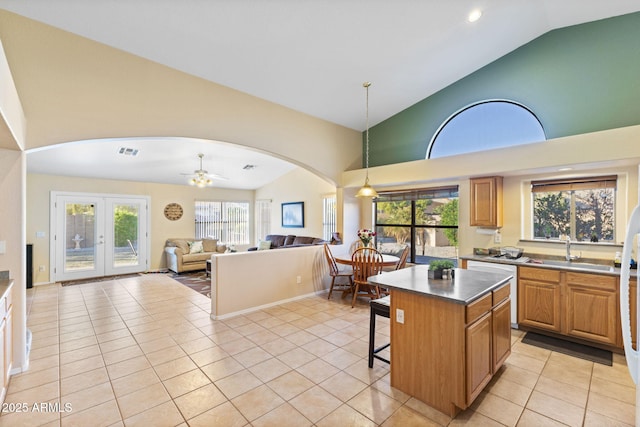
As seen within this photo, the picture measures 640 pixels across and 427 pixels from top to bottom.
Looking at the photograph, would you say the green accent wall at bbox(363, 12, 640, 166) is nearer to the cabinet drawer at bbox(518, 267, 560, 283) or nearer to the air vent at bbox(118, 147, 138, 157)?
the cabinet drawer at bbox(518, 267, 560, 283)

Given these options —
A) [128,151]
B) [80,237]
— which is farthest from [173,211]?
[128,151]

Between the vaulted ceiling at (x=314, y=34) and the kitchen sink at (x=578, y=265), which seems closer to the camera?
the vaulted ceiling at (x=314, y=34)

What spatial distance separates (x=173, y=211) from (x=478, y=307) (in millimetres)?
7748

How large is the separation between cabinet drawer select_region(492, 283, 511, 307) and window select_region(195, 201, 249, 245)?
7.79m

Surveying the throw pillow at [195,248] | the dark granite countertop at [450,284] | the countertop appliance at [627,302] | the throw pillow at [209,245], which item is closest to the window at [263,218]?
the throw pillow at [209,245]

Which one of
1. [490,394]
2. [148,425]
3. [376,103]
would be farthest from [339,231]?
[148,425]

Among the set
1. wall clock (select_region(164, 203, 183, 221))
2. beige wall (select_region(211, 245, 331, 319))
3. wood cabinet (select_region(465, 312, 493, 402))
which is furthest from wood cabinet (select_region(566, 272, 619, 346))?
wall clock (select_region(164, 203, 183, 221))

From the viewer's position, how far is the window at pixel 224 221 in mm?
8523

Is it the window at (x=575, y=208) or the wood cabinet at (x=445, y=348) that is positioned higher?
the window at (x=575, y=208)

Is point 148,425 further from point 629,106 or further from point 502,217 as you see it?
point 629,106

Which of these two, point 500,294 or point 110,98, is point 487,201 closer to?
point 500,294

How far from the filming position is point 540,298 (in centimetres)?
341

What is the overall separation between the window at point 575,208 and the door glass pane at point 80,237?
8.64 metres

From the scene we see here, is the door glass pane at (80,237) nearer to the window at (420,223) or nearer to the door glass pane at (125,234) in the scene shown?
the door glass pane at (125,234)
